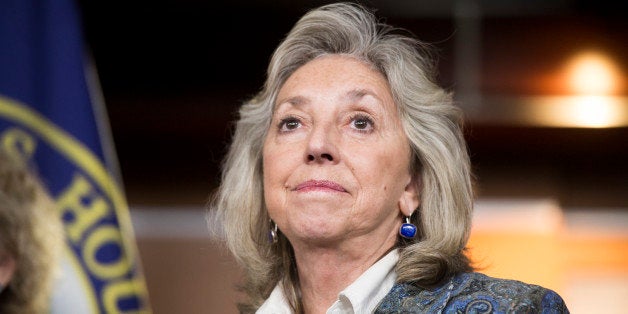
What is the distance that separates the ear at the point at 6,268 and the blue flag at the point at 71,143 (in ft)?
0.72

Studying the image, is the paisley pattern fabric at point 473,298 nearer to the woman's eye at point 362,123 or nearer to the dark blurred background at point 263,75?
the woman's eye at point 362,123

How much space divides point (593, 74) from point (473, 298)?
229cm

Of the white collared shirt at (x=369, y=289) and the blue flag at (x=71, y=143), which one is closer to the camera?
the white collared shirt at (x=369, y=289)

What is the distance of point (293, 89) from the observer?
7.33ft

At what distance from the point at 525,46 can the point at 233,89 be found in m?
1.22

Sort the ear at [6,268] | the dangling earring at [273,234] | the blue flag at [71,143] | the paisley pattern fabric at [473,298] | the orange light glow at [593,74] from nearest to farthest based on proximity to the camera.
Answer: the paisley pattern fabric at [473,298]
the dangling earring at [273,234]
the ear at [6,268]
the blue flag at [71,143]
the orange light glow at [593,74]

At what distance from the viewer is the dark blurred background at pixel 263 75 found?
399cm

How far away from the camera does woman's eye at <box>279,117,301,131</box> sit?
2180mm

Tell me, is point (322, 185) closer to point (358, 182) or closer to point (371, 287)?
point (358, 182)

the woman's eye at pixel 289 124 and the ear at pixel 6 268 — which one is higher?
the woman's eye at pixel 289 124

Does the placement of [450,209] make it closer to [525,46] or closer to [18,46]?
[18,46]

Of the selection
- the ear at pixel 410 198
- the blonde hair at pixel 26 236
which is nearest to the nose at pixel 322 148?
the ear at pixel 410 198

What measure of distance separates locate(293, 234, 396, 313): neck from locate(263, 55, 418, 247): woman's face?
0.02 m

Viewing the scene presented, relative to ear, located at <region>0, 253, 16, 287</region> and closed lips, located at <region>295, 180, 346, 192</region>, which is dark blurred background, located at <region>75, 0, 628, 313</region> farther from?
closed lips, located at <region>295, 180, 346, 192</region>
